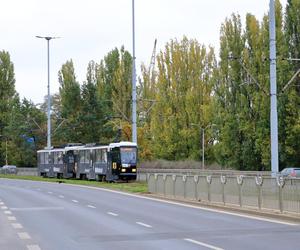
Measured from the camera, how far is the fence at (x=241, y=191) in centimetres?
1933

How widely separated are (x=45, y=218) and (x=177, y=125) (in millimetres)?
57723

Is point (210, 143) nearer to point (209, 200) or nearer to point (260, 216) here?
point (209, 200)

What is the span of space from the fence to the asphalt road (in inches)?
42.8

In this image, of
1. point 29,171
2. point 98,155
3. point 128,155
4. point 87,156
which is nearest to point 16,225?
point 128,155

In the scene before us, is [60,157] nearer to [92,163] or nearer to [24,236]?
[92,163]

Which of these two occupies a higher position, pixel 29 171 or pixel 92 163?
pixel 92 163

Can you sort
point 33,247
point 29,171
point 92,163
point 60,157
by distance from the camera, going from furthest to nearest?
point 29,171
point 60,157
point 92,163
point 33,247

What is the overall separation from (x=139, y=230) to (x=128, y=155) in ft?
124

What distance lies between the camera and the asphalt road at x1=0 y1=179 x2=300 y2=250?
1348 centimetres

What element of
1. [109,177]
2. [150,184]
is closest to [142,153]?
[109,177]

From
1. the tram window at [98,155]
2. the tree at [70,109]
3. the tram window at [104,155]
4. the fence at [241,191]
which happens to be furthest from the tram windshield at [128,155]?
the tree at [70,109]

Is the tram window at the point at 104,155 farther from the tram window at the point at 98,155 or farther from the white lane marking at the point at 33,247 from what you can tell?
the white lane marking at the point at 33,247

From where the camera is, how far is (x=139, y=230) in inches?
646

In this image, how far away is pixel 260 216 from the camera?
20.1m
